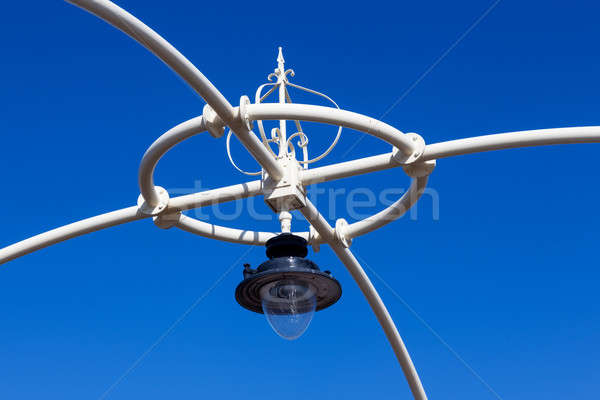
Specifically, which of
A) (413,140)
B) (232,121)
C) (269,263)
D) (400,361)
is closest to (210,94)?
(232,121)

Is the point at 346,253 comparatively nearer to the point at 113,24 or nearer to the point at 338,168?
the point at 338,168

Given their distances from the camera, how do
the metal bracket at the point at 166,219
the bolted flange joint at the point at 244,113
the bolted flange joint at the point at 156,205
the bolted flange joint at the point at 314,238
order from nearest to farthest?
the bolted flange joint at the point at 244,113, the bolted flange joint at the point at 156,205, the metal bracket at the point at 166,219, the bolted flange joint at the point at 314,238

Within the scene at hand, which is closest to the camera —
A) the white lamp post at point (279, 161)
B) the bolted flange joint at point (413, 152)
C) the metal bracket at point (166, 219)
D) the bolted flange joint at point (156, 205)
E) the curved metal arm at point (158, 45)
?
the curved metal arm at point (158, 45)

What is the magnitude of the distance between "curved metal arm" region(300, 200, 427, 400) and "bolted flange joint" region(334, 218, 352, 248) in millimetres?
36

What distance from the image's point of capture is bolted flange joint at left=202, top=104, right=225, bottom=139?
21.4 feet

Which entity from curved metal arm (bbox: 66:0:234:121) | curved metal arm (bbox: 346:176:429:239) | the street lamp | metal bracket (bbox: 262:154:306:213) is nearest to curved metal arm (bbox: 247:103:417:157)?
curved metal arm (bbox: 66:0:234:121)

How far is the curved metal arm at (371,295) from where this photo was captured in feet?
26.1

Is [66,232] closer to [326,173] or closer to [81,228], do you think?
[81,228]

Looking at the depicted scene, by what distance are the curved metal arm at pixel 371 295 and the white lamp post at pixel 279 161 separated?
1 centimetres

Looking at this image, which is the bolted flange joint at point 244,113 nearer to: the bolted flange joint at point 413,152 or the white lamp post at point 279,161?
the white lamp post at point 279,161

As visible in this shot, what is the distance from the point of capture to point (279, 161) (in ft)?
24.6

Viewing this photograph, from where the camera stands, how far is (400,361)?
944cm

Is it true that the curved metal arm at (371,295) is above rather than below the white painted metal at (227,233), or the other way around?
below

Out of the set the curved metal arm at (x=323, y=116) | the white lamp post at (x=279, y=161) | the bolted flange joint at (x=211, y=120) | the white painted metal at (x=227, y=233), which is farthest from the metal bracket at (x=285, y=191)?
the white painted metal at (x=227, y=233)
